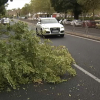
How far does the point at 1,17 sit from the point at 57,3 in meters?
40.5

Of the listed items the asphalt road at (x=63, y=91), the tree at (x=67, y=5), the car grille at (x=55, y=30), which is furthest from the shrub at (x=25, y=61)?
the tree at (x=67, y=5)

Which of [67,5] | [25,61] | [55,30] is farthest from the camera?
[67,5]

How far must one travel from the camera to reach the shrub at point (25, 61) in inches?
184

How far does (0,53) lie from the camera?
187 inches

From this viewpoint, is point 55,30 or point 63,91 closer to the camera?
point 63,91

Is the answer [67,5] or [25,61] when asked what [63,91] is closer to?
[25,61]

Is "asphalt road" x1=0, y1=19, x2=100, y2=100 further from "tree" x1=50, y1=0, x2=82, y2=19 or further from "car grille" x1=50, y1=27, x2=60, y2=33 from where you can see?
"tree" x1=50, y1=0, x2=82, y2=19

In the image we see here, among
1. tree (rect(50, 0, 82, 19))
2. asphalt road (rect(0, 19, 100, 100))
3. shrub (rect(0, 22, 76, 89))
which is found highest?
tree (rect(50, 0, 82, 19))

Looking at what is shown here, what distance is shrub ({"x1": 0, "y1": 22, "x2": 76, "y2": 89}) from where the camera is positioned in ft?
15.3

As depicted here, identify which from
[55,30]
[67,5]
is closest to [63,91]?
[55,30]

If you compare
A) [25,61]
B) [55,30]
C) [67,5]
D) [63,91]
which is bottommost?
[63,91]

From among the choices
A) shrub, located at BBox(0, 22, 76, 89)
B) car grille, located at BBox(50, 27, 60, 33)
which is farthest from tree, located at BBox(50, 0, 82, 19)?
shrub, located at BBox(0, 22, 76, 89)

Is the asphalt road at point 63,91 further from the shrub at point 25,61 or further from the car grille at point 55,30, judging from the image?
the car grille at point 55,30

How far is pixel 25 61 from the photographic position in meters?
4.99
